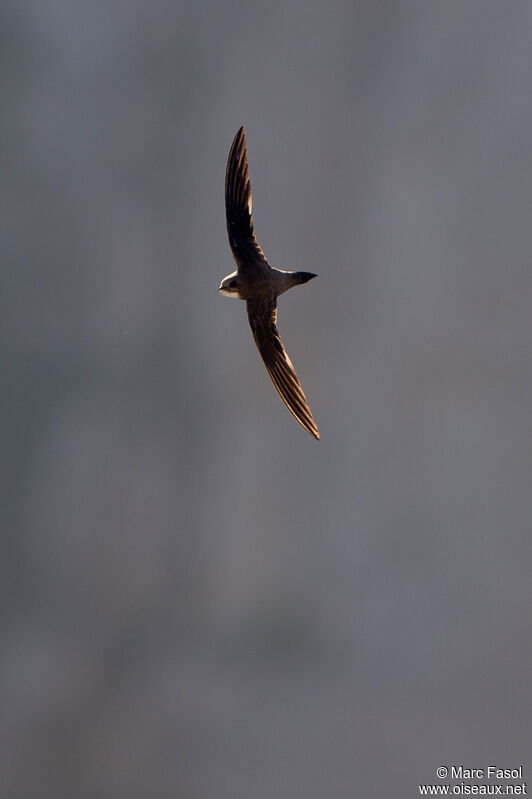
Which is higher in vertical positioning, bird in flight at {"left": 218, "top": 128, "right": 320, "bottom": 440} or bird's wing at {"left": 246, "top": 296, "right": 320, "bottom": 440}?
bird in flight at {"left": 218, "top": 128, "right": 320, "bottom": 440}

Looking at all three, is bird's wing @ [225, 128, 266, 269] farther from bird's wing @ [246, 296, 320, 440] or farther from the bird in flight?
bird's wing @ [246, 296, 320, 440]

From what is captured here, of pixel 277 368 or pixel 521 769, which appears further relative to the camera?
pixel 521 769

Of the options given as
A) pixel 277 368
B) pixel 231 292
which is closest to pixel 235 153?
pixel 231 292

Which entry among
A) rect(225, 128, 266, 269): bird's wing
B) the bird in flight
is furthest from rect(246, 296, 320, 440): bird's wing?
rect(225, 128, 266, 269): bird's wing

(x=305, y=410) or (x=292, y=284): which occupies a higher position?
(x=292, y=284)

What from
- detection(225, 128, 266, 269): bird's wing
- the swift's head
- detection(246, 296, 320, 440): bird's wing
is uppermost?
detection(225, 128, 266, 269): bird's wing

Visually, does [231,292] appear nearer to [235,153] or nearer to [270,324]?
[270,324]

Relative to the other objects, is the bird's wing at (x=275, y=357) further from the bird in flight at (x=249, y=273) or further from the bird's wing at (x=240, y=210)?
the bird's wing at (x=240, y=210)
